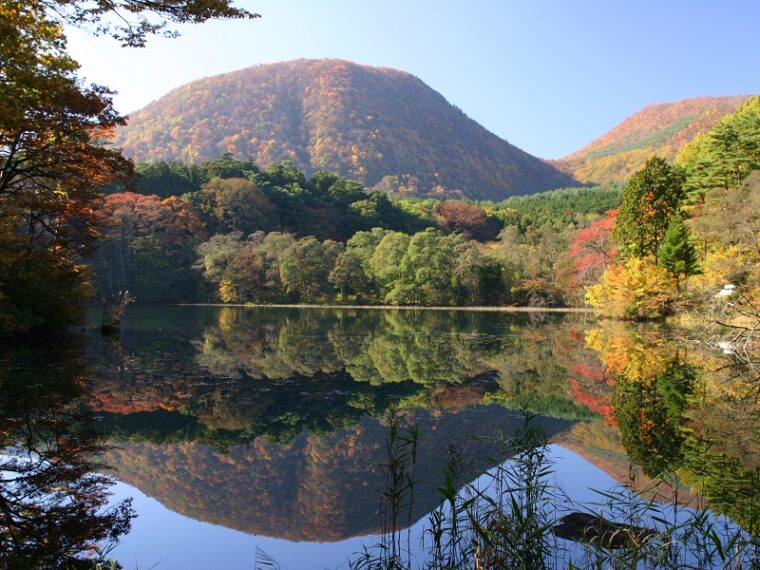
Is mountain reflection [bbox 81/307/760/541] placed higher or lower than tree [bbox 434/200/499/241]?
lower

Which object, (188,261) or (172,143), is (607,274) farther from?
(172,143)

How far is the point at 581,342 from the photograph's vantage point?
1992 centimetres

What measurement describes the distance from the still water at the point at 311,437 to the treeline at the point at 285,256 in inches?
1045

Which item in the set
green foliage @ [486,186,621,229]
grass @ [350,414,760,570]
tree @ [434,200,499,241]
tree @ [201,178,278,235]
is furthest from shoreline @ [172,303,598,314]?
grass @ [350,414,760,570]

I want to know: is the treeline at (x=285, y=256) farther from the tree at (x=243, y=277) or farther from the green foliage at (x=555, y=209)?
the green foliage at (x=555, y=209)

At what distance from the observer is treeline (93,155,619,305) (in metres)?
43.6

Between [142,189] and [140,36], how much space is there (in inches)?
1983

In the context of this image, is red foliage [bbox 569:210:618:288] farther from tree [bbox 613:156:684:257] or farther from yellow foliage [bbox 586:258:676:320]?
yellow foliage [bbox 586:258:676:320]

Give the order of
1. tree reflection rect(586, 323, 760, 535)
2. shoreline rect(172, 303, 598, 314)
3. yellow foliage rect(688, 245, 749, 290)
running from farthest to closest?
1. shoreline rect(172, 303, 598, 314)
2. yellow foliage rect(688, 245, 749, 290)
3. tree reflection rect(586, 323, 760, 535)

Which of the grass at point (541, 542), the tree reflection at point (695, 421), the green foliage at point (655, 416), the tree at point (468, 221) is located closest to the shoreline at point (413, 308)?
the tree reflection at point (695, 421)

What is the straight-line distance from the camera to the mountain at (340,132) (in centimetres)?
11300

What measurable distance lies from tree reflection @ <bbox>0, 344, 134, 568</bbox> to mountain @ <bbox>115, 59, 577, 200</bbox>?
99659mm

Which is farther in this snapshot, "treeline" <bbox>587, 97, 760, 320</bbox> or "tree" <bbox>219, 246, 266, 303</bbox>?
"tree" <bbox>219, 246, 266, 303</bbox>

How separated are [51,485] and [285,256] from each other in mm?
40238
